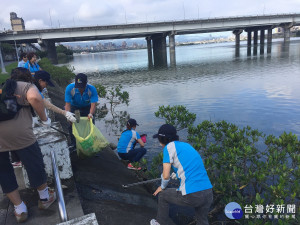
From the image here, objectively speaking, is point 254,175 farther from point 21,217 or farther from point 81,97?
point 81,97

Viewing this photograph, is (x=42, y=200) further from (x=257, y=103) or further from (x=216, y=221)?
(x=257, y=103)

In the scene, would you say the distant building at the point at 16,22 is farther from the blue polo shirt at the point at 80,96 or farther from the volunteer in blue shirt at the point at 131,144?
the volunteer in blue shirt at the point at 131,144

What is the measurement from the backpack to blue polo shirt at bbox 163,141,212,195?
83.7 inches

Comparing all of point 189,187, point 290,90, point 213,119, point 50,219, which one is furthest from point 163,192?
point 290,90

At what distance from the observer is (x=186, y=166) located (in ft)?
11.1

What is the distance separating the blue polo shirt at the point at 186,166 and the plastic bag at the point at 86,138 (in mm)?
2300

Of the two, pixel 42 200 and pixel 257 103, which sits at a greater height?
pixel 42 200

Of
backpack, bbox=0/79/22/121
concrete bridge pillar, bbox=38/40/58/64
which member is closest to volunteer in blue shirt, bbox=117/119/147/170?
backpack, bbox=0/79/22/121

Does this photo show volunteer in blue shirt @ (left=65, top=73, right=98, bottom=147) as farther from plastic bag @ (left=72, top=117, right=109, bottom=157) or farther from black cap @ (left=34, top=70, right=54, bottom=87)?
black cap @ (left=34, top=70, right=54, bottom=87)

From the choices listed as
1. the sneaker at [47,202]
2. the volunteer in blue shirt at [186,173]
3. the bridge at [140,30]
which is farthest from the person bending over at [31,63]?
the bridge at [140,30]

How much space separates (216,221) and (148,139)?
A: 540 centimetres

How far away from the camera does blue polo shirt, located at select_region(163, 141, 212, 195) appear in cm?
336

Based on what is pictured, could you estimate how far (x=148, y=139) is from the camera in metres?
9.84

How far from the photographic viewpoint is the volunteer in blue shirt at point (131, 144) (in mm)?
6504
